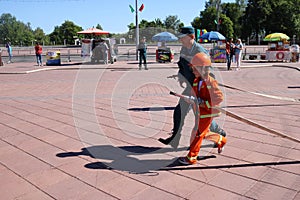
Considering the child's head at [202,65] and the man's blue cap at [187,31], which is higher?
the man's blue cap at [187,31]

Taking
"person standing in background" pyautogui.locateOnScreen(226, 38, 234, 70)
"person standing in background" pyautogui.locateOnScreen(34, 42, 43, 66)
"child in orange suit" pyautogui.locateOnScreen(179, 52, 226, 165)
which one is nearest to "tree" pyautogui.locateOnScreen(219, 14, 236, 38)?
"person standing in background" pyautogui.locateOnScreen(226, 38, 234, 70)

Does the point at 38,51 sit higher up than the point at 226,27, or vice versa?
the point at 226,27

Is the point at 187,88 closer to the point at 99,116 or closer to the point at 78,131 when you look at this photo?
the point at 78,131

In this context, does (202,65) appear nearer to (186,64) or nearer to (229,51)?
(186,64)

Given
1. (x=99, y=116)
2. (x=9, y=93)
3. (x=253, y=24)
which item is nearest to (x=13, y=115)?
(x=99, y=116)

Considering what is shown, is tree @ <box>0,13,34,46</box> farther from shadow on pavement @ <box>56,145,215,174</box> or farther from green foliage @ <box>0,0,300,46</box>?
shadow on pavement @ <box>56,145,215,174</box>

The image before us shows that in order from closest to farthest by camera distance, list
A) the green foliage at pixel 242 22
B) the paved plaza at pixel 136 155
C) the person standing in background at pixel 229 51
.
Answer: the paved plaza at pixel 136 155 < the person standing in background at pixel 229 51 < the green foliage at pixel 242 22

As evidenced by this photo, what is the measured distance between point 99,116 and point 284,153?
3.87m

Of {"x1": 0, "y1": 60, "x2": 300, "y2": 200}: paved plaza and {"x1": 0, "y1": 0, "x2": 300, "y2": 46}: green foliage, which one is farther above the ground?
{"x1": 0, "y1": 0, "x2": 300, "y2": 46}: green foliage

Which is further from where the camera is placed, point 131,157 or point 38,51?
point 38,51

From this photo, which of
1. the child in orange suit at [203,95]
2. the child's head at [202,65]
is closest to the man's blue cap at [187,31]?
the child in orange suit at [203,95]

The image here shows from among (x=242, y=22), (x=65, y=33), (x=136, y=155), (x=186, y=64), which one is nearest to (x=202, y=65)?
(x=186, y=64)

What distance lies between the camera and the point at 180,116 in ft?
14.2

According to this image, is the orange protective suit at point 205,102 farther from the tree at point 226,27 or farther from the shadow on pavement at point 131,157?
the tree at point 226,27
